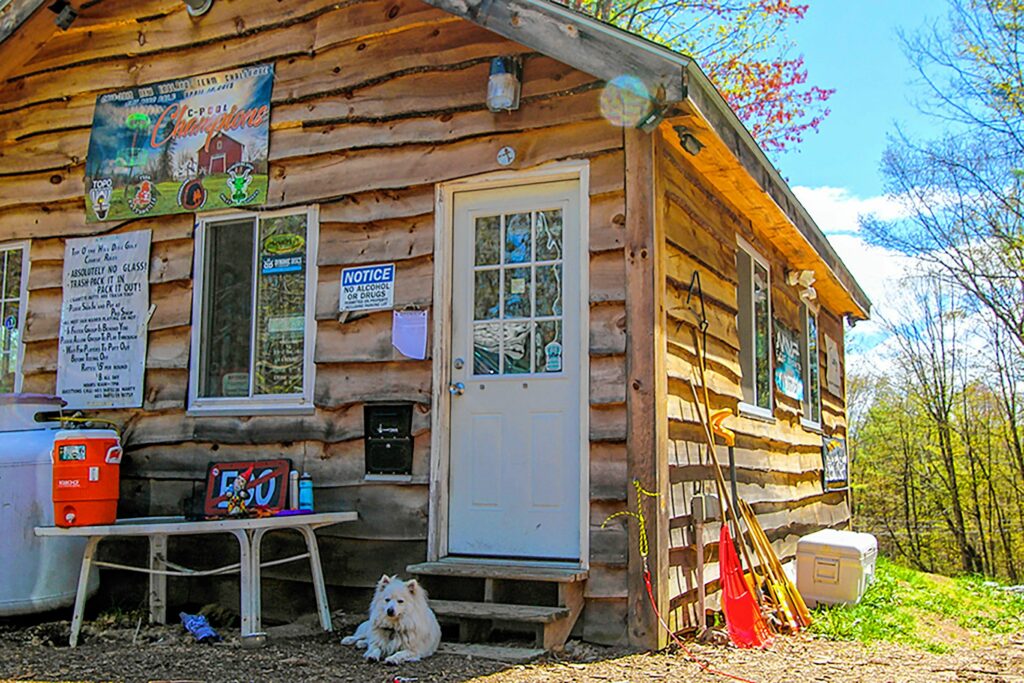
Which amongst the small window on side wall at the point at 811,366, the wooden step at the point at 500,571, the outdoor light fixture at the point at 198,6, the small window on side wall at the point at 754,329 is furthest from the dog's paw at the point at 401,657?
the small window on side wall at the point at 811,366

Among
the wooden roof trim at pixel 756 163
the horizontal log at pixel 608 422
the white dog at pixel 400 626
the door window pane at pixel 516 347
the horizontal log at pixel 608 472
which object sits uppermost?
the wooden roof trim at pixel 756 163

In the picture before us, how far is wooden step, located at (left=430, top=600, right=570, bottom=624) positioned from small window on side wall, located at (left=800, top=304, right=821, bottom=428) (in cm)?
508

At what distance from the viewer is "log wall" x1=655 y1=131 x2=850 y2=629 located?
5.66 meters

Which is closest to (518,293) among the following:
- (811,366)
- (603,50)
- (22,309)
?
(603,50)

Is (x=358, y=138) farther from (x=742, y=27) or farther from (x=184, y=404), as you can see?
(x=742, y=27)

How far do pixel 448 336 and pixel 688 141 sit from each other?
1780 mm

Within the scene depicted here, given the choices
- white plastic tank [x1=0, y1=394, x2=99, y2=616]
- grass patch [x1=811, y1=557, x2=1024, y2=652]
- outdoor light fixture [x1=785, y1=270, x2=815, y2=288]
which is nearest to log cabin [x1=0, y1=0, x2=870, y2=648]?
white plastic tank [x1=0, y1=394, x2=99, y2=616]

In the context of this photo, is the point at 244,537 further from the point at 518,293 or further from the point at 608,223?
the point at 608,223

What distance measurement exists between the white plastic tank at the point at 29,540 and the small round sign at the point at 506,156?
322cm

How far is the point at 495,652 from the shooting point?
4.96m

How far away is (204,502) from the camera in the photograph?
6.24m

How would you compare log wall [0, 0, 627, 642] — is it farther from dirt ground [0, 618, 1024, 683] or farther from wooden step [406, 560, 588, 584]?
dirt ground [0, 618, 1024, 683]

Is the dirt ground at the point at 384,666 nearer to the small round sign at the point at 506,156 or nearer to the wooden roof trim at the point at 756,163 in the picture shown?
the small round sign at the point at 506,156

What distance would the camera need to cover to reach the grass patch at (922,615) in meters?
6.46
